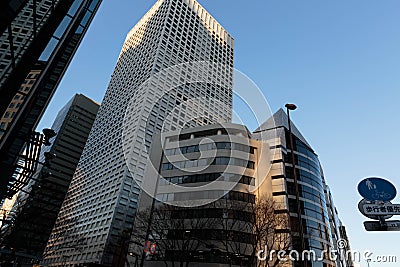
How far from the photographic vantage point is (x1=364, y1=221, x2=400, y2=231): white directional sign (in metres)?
6.21

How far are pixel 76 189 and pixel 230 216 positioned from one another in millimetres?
98818

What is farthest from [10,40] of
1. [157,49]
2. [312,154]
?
[157,49]

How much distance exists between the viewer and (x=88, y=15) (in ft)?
55.4

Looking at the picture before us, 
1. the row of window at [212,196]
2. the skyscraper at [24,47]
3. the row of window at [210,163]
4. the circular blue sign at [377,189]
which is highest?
the row of window at [210,163]

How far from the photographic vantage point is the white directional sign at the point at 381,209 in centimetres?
610

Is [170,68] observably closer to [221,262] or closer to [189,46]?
[189,46]

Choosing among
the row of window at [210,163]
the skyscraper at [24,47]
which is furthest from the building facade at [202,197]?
the skyscraper at [24,47]

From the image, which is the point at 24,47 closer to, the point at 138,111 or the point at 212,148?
the point at 212,148

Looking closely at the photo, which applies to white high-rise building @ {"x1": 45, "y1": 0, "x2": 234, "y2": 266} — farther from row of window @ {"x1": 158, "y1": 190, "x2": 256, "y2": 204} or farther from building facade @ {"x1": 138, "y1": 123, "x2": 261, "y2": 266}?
row of window @ {"x1": 158, "y1": 190, "x2": 256, "y2": 204}

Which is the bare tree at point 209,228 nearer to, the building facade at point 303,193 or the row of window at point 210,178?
the row of window at point 210,178

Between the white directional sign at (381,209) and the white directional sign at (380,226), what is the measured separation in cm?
32

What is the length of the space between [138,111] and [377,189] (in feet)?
313

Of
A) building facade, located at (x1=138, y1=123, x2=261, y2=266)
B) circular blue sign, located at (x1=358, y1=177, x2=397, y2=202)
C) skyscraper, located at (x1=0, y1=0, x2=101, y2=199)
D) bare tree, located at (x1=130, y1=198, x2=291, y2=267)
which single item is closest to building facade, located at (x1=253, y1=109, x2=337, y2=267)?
building facade, located at (x1=138, y1=123, x2=261, y2=266)

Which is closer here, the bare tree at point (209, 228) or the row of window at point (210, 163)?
the bare tree at point (209, 228)
